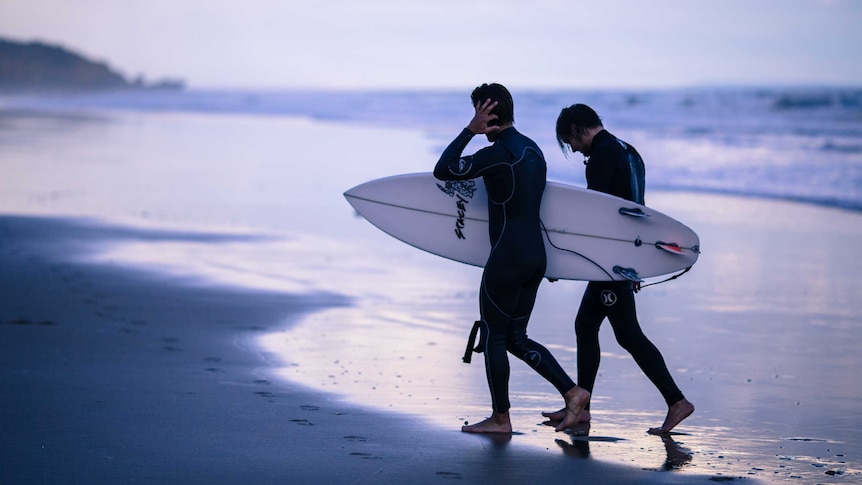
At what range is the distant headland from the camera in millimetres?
104562

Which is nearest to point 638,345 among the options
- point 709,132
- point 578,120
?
point 578,120

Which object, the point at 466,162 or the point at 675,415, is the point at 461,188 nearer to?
the point at 466,162

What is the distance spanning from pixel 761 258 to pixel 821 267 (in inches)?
24.3

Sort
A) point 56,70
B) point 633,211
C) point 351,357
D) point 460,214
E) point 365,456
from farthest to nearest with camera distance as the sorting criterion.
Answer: point 56,70 → point 351,357 → point 460,214 → point 633,211 → point 365,456

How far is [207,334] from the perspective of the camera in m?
6.74

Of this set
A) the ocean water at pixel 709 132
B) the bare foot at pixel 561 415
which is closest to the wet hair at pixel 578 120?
the bare foot at pixel 561 415

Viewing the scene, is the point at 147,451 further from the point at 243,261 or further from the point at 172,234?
the point at 172,234

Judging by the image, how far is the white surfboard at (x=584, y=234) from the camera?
5.17 m

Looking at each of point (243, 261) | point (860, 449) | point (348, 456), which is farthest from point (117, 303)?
point (860, 449)

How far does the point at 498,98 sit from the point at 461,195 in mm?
868

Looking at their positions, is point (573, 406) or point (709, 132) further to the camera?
point (709, 132)

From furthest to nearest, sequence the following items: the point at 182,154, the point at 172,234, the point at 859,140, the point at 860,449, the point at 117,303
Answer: the point at 859,140 < the point at 182,154 < the point at 172,234 < the point at 117,303 < the point at 860,449

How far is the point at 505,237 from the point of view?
15.2ft

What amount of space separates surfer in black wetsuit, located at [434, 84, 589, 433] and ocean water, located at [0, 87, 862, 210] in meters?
10.7
